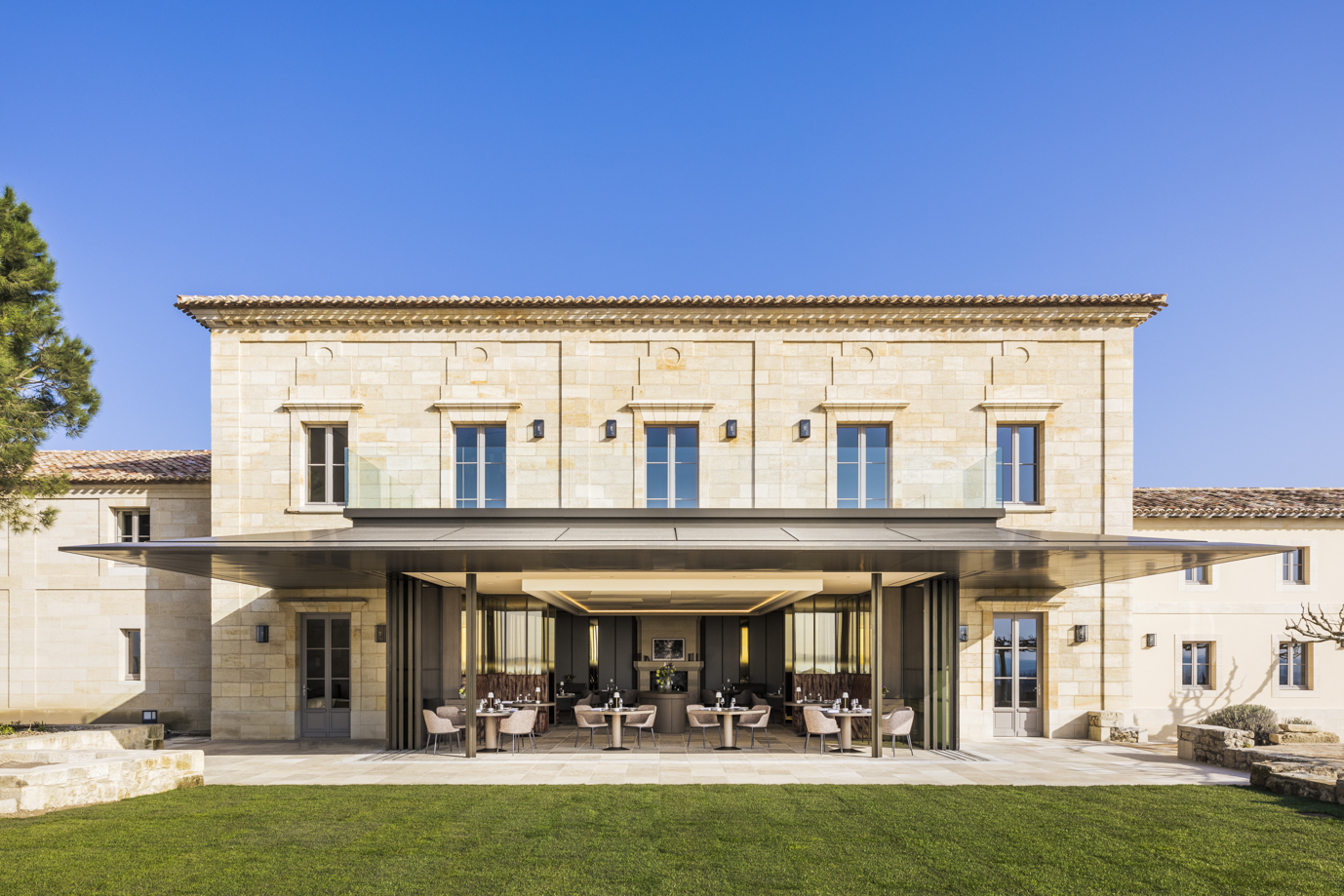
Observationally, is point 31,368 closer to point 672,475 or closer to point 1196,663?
point 672,475

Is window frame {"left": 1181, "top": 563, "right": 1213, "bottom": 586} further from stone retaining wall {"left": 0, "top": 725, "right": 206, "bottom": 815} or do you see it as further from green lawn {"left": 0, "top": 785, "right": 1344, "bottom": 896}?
stone retaining wall {"left": 0, "top": 725, "right": 206, "bottom": 815}

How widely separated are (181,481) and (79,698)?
14.6ft

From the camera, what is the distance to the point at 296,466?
14805mm

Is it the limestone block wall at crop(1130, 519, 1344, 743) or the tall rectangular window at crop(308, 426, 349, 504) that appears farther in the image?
the limestone block wall at crop(1130, 519, 1344, 743)

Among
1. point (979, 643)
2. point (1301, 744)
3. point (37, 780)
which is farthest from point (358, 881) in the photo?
point (1301, 744)

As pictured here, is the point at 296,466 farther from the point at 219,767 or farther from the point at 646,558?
the point at 646,558

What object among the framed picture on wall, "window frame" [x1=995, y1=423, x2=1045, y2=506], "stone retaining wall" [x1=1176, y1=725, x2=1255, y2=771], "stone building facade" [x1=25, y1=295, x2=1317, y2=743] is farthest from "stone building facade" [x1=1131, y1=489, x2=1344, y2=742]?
the framed picture on wall

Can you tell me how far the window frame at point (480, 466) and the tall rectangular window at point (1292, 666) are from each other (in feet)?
49.5

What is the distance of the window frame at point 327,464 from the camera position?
1488cm

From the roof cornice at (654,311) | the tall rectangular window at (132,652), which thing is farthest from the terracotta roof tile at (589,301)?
the tall rectangular window at (132,652)

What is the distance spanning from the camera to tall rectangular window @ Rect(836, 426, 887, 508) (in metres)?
14.7

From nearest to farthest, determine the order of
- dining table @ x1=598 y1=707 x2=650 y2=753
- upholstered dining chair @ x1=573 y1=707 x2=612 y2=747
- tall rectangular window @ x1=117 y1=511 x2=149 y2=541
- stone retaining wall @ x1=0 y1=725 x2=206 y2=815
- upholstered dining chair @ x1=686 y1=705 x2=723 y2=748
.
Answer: stone retaining wall @ x1=0 y1=725 x2=206 y2=815 → dining table @ x1=598 y1=707 x2=650 y2=753 → upholstered dining chair @ x1=573 y1=707 x2=612 y2=747 → upholstered dining chair @ x1=686 y1=705 x2=723 y2=748 → tall rectangular window @ x1=117 y1=511 x2=149 y2=541

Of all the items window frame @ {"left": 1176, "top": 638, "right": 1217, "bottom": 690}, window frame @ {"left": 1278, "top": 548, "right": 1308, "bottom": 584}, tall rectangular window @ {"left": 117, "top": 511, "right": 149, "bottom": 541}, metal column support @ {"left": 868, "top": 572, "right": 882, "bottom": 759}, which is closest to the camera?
metal column support @ {"left": 868, "top": 572, "right": 882, "bottom": 759}

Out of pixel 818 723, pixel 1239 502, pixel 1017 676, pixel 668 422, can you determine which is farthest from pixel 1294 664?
pixel 668 422
